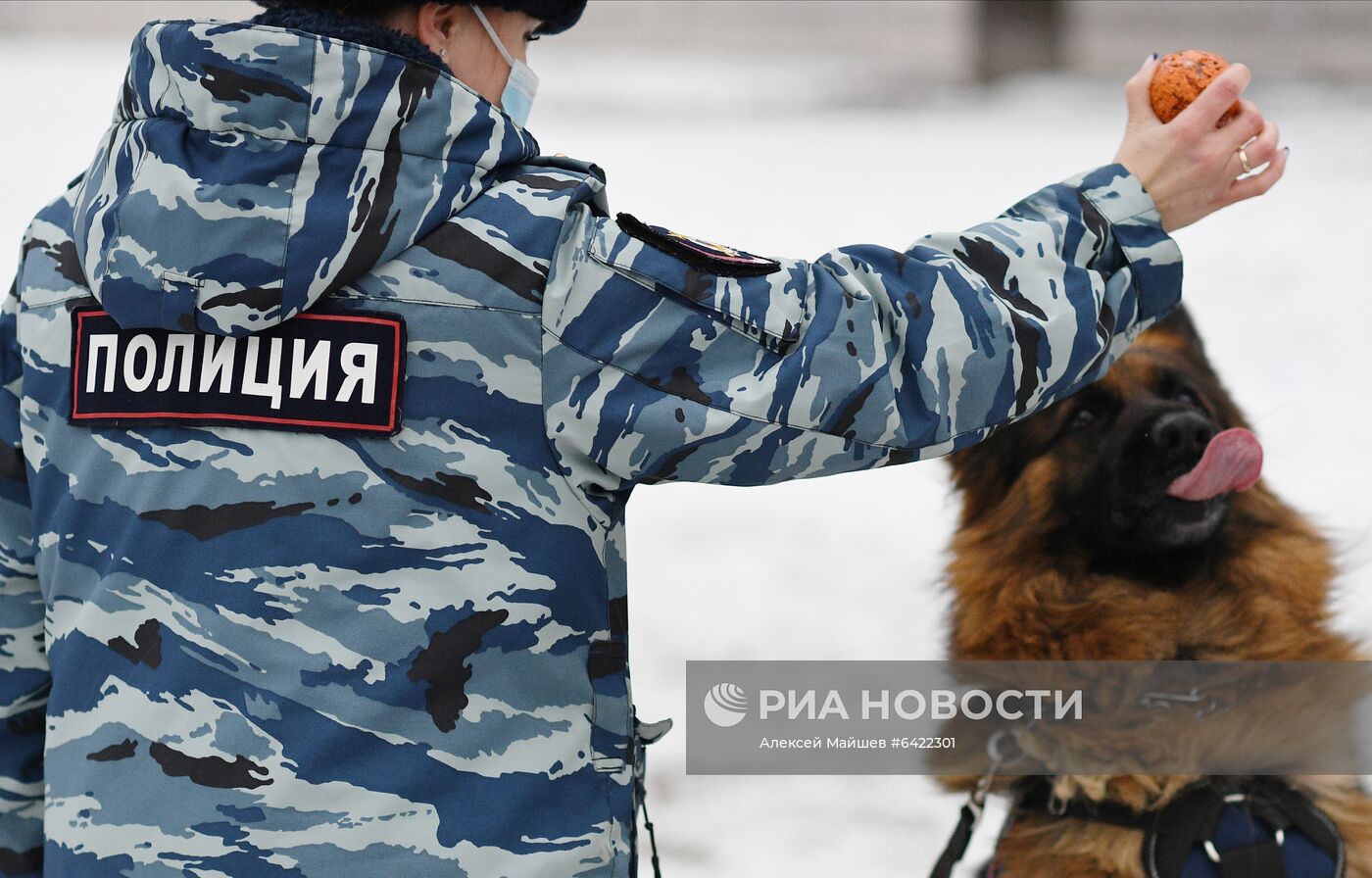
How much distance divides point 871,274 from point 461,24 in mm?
457

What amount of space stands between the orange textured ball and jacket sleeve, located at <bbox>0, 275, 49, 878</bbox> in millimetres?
1184

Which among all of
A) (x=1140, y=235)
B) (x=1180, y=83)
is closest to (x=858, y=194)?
(x=1180, y=83)

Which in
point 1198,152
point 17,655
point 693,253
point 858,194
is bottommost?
point 17,655

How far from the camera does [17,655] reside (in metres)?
1.16

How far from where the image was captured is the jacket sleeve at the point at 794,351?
97 centimetres

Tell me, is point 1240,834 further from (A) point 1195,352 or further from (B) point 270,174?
(B) point 270,174

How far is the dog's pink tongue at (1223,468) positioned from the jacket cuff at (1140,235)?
2.02ft

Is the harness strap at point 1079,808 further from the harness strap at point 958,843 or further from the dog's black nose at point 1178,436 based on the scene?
the dog's black nose at point 1178,436

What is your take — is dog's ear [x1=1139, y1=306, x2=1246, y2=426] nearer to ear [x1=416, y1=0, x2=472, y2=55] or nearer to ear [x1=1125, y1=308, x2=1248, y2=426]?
ear [x1=1125, y1=308, x2=1248, y2=426]

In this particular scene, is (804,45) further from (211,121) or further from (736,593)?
(211,121)

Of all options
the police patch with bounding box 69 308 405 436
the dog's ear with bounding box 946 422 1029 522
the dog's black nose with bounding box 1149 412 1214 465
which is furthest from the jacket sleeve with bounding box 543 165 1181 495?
the dog's ear with bounding box 946 422 1029 522

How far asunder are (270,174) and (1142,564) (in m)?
1.38

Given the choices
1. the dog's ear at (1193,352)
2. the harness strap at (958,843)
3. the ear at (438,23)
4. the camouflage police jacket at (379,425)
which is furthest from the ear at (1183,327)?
the ear at (438,23)

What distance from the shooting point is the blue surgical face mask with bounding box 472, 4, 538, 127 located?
1.15m
